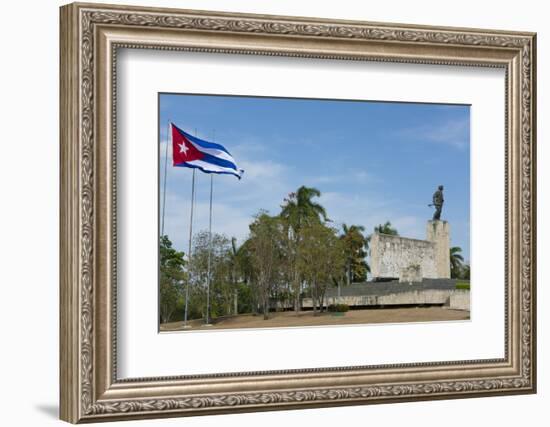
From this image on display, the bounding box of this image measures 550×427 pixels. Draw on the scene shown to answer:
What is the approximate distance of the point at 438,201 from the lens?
920 cm

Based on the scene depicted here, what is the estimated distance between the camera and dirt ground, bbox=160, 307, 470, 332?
8.59 m

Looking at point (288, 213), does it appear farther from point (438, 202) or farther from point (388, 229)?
point (438, 202)

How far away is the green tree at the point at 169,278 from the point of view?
8.39m

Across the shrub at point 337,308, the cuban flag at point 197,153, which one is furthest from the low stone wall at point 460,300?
the cuban flag at point 197,153

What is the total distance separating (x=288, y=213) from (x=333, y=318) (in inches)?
34.1

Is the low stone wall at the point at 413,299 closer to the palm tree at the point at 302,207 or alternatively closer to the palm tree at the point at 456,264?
the palm tree at the point at 456,264

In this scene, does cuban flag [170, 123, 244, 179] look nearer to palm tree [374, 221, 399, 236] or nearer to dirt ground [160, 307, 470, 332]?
dirt ground [160, 307, 470, 332]

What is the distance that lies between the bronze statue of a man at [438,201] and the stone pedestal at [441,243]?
0.18 ft

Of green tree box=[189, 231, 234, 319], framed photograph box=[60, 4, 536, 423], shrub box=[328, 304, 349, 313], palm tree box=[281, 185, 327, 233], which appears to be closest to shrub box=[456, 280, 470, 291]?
framed photograph box=[60, 4, 536, 423]

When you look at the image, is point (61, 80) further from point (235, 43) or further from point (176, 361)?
point (176, 361)

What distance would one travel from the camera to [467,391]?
9.21 m

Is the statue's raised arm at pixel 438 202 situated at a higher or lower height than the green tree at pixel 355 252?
higher

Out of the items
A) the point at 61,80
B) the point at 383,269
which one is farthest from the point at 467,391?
the point at 61,80

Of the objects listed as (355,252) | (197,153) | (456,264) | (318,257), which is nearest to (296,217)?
(318,257)
